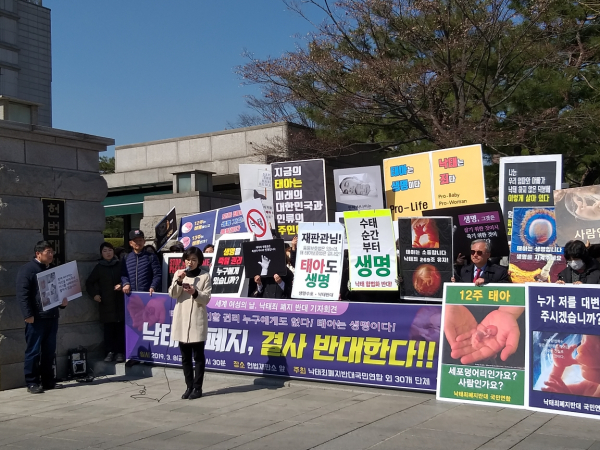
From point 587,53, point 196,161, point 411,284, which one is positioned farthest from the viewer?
point 196,161

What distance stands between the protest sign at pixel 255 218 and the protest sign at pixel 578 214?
177 inches

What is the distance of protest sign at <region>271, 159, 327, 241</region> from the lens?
11.6 m

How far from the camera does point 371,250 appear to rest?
8.72 meters

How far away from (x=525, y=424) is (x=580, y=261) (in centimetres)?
194

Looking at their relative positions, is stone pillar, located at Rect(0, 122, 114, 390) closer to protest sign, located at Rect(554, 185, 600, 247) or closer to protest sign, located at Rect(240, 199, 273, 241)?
protest sign, located at Rect(240, 199, 273, 241)

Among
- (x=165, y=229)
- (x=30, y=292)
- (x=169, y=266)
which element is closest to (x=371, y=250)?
(x=169, y=266)

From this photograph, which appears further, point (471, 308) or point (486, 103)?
point (486, 103)

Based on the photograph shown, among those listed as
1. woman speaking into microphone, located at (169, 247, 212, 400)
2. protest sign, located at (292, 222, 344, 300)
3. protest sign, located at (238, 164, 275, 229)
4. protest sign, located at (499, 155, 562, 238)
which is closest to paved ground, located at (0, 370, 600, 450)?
woman speaking into microphone, located at (169, 247, 212, 400)

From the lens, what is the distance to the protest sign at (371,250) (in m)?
8.62

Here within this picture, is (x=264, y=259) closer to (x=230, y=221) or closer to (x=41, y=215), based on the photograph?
(x=230, y=221)

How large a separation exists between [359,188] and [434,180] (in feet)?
4.75

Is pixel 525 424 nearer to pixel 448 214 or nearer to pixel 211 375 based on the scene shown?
pixel 448 214

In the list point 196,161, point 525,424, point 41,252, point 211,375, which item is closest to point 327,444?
point 525,424

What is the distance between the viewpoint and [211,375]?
9.50 meters
